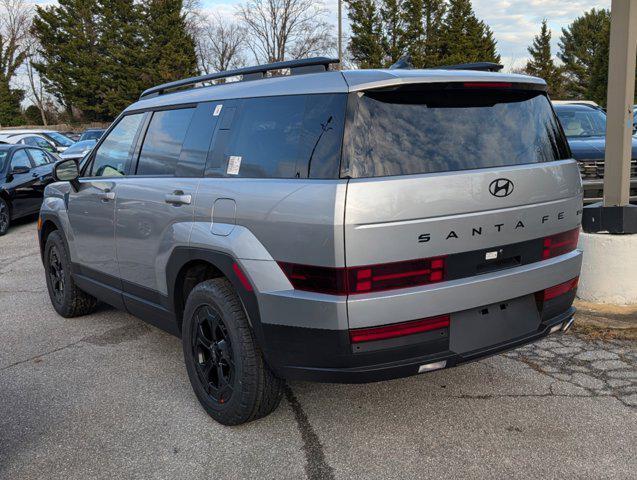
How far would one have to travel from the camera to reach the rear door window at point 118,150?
4551 millimetres

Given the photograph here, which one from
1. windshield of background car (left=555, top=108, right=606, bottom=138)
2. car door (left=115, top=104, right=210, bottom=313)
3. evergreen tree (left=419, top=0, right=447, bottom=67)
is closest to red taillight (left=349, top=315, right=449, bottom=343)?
car door (left=115, top=104, right=210, bottom=313)

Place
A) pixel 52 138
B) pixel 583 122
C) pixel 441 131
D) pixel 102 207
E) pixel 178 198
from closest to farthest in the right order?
1. pixel 441 131
2. pixel 178 198
3. pixel 102 207
4. pixel 583 122
5. pixel 52 138

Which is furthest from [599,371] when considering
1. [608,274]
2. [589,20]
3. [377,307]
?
[589,20]

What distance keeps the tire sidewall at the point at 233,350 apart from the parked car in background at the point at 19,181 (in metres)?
8.71

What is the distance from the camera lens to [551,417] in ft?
11.4

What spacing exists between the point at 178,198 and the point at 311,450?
1.61 meters

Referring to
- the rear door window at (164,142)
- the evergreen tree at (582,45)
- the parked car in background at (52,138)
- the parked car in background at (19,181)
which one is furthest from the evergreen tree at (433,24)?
the rear door window at (164,142)

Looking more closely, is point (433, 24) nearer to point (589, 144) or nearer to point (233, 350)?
point (589, 144)

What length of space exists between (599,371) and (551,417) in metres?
0.85

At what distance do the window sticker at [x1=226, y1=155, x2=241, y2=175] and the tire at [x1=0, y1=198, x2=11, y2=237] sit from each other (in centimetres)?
943

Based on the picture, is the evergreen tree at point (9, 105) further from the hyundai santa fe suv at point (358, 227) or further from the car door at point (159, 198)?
the hyundai santa fe suv at point (358, 227)

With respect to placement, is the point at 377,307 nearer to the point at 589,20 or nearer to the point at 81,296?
the point at 81,296

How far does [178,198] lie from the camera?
12.0 ft

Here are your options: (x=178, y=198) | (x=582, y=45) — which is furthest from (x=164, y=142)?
(x=582, y=45)
